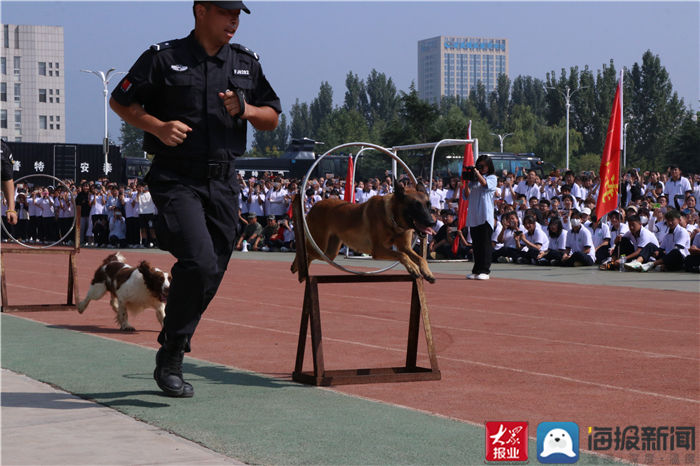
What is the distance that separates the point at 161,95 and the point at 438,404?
265 cm

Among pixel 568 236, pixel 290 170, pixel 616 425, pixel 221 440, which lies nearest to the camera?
pixel 221 440

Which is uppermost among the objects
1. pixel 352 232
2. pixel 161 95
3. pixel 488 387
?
pixel 161 95

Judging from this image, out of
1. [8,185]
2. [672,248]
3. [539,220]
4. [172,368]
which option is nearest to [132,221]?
[539,220]

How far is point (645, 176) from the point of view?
30484 millimetres

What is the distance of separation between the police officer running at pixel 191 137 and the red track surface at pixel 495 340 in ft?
4.83

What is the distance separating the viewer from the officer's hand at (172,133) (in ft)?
20.4

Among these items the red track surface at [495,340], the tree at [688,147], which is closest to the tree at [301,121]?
the tree at [688,147]

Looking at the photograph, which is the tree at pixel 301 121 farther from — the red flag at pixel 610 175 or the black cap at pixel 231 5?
the black cap at pixel 231 5

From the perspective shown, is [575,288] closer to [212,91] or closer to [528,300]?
[528,300]

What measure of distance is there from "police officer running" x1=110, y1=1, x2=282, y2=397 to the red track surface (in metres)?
1.47

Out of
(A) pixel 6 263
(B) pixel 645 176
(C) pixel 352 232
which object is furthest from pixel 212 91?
(B) pixel 645 176

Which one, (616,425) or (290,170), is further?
(290,170)

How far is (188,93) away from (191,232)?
2.88 ft

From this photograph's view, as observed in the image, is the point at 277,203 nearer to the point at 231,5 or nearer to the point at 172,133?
the point at 231,5
